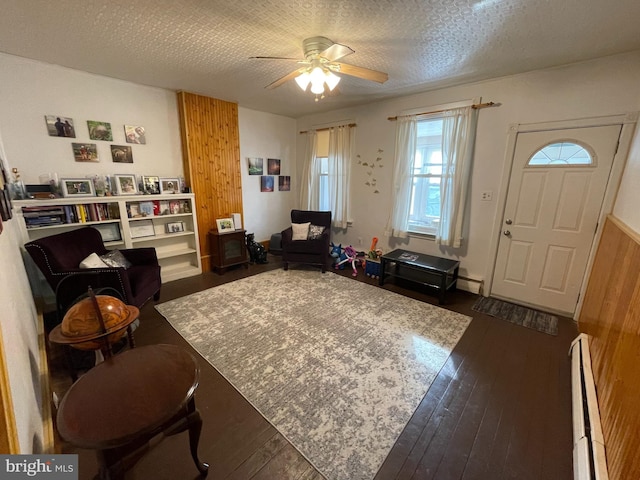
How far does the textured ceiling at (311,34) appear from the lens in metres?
1.72

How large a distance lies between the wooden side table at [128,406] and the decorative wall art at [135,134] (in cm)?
309

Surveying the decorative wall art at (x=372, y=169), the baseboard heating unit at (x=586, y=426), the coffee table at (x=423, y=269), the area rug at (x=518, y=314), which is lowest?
the area rug at (x=518, y=314)

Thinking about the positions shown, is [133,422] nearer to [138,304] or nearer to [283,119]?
[138,304]

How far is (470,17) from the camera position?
181 cm

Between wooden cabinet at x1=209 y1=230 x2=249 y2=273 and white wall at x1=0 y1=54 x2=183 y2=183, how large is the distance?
1164 millimetres

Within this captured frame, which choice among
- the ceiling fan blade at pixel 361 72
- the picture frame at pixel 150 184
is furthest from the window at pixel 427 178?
the picture frame at pixel 150 184

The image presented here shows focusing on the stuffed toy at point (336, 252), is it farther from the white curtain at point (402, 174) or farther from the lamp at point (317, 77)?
the lamp at point (317, 77)

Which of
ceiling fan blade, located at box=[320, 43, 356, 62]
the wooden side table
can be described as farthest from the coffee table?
the wooden side table

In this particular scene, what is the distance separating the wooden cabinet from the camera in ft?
12.8

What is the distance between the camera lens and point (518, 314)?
2820mm

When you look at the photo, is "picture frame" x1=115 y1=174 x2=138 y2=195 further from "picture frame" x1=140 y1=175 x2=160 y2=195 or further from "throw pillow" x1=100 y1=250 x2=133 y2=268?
"throw pillow" x1=100 y1=250 x2=133 y2=268

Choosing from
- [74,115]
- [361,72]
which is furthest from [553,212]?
[74,115]

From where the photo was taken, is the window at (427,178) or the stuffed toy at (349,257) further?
the stuffed toy at (349,257)

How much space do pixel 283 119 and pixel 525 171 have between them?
12.8 ft
